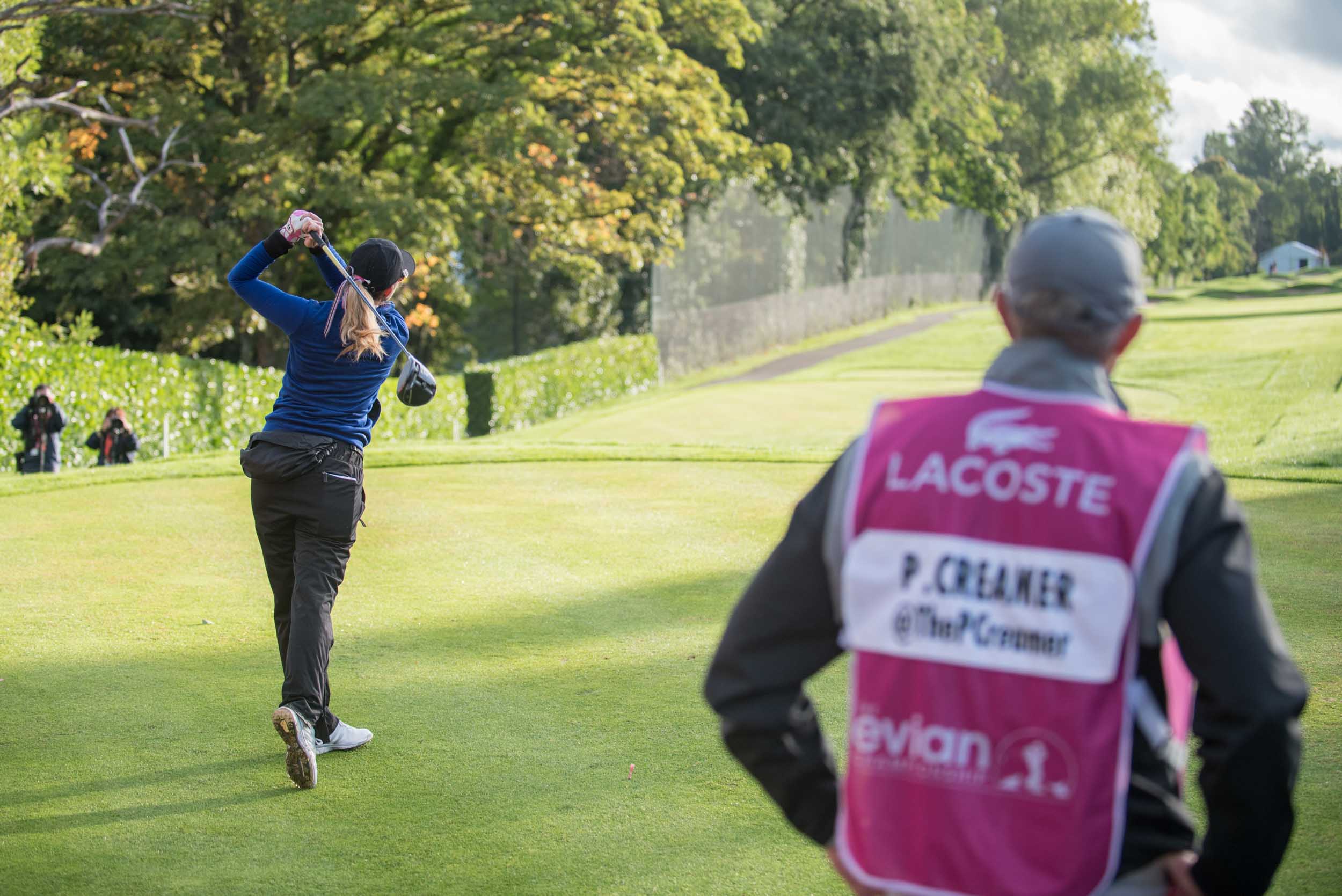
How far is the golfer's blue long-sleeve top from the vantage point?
4.73 meters

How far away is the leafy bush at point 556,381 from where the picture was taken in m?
22.3

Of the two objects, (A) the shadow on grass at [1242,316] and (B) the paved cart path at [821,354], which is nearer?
(B) the paved cart path at [821,354]

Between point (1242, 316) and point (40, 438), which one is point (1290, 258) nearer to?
point (1242, 316)

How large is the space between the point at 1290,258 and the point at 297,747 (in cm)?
16172

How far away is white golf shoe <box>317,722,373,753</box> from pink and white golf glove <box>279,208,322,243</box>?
1.69 m

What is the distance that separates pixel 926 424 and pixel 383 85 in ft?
61.5

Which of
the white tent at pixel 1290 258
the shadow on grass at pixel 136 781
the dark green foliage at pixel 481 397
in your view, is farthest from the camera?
the white tent at pixel 1290 258

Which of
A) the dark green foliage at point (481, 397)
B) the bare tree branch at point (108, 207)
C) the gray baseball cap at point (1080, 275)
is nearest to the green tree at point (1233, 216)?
the dark green foliage at point (481, 397)

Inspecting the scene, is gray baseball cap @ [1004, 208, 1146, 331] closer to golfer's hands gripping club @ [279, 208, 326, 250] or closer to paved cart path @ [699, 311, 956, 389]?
golfer's hands gripping club @ [279, 208, 326, 250]

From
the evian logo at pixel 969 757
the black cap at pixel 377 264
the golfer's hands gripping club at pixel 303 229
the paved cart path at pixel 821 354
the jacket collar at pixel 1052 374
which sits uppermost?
the golfer's hands gripping club at pixel 303 229

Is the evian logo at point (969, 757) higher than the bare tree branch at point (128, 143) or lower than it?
lower

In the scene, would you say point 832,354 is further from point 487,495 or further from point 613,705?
point 613,705

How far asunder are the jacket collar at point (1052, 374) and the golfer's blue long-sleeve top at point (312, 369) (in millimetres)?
3231

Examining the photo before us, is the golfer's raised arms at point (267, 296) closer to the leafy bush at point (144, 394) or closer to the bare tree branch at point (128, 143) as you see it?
the leafy bush at point (144, 394)
